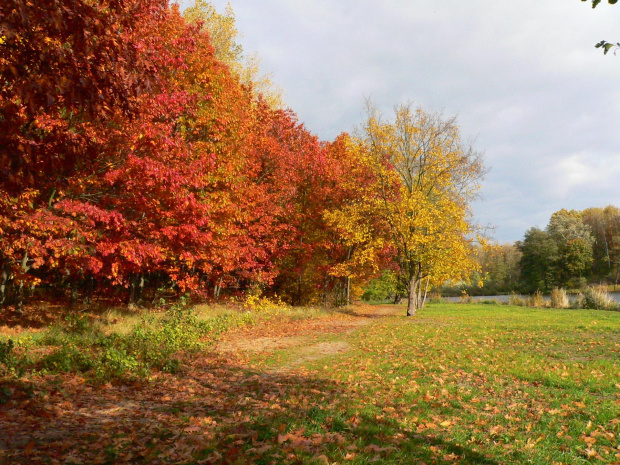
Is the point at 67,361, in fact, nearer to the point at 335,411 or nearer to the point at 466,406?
the point at 335,411

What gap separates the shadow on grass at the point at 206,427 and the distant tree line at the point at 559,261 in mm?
53286

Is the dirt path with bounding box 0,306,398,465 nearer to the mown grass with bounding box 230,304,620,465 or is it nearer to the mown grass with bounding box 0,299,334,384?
the mown grass with bounding box 0,299,334,384

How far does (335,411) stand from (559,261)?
6799 centimetres

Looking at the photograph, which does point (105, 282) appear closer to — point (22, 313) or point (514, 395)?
point (22, 313)

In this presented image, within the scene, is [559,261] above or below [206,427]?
above

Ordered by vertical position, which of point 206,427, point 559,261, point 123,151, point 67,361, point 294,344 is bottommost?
point 294,344

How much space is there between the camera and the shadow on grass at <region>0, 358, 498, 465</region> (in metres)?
4.31

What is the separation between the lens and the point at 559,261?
6134 centimetres

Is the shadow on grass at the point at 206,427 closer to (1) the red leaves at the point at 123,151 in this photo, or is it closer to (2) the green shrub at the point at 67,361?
A: (2) the green shrub at the point at 67,361

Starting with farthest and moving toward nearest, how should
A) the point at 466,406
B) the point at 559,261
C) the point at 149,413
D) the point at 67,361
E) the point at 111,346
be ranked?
the point at 559,261, the point at 111,346, the point at 67,361, the point at 466,406, the point at 149,413

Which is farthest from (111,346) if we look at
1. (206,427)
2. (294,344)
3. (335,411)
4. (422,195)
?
(422,195)

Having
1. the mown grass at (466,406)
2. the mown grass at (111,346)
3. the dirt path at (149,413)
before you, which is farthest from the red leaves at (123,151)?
the mown grass at (466,406)

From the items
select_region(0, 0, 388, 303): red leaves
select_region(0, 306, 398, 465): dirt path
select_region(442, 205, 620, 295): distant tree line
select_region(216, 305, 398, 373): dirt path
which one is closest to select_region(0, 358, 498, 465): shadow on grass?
select_region(0, 306, 398, 465): dirt path

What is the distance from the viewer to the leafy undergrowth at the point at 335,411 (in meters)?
4.49
